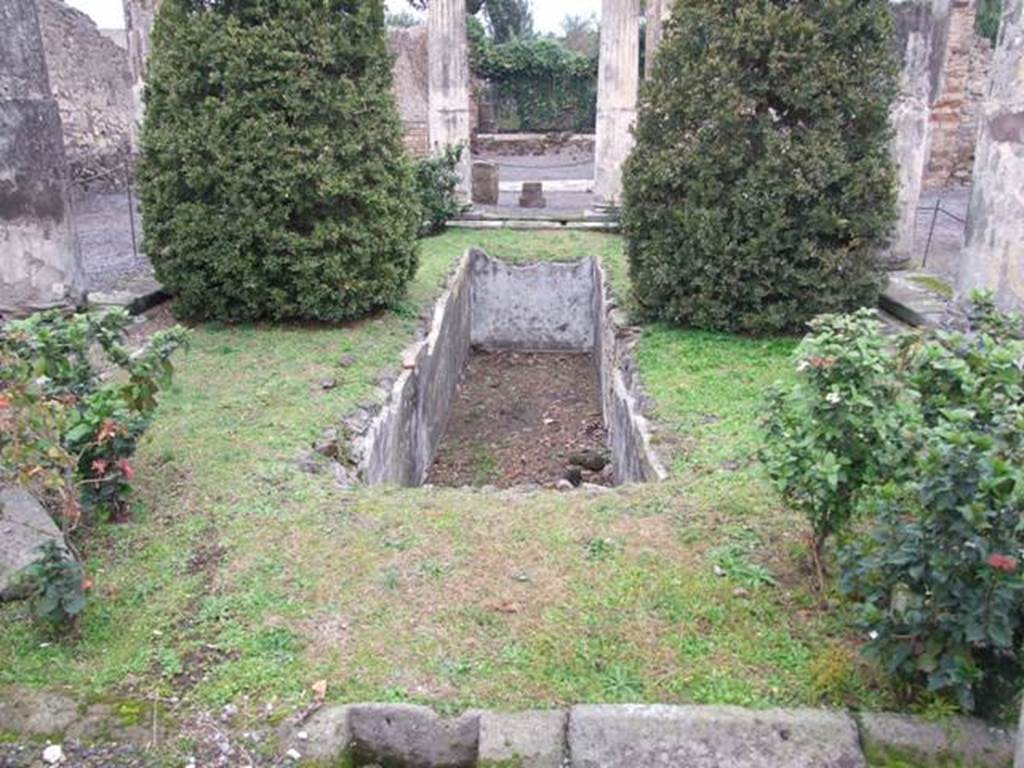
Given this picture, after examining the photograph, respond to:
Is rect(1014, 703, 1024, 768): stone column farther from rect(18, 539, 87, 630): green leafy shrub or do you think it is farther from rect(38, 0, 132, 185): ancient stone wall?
rect(38, 0, 132, 185): ancient stone wall

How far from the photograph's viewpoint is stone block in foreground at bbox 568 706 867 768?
8.61 ft

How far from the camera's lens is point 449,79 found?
1329 centimetres

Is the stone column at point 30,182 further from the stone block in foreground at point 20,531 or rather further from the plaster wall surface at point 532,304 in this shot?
the plaster wall surface at point 532,304

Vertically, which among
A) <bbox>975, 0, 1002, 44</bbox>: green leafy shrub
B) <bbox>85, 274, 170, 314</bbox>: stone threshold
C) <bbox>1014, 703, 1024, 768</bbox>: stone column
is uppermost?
<bbox>975, 0, 1002, 44</bbox>: green leafy shrub

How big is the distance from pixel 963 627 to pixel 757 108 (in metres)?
4.93

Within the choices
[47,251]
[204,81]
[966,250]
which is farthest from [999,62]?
[47,251]

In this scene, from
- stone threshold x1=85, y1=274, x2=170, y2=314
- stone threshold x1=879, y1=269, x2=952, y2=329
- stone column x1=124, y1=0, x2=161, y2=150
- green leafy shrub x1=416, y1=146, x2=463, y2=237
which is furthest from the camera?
stone column x1=124, y1=0, x2=161, y2=150

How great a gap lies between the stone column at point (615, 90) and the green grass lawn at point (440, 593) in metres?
8.69

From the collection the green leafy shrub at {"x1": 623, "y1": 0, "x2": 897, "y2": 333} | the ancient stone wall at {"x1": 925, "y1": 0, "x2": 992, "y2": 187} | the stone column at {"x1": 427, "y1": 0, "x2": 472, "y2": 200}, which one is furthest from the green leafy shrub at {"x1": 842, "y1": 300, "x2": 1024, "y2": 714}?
the ancient stone wall at {"x1": 925, "y1": 0, "x2": 992, "y2": 187}

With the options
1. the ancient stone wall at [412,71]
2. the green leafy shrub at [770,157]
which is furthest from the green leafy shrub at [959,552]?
the ancient stone wall at [412,71]

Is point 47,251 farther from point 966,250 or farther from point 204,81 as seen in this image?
point 966,250

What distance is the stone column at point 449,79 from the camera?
12977 millimetres

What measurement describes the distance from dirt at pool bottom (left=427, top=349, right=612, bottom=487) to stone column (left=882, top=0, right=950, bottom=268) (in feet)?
11.2

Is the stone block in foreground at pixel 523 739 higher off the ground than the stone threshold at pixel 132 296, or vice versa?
the stone threshold at pixel 132 296
